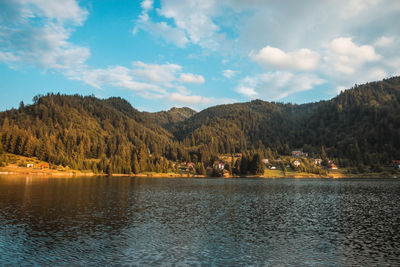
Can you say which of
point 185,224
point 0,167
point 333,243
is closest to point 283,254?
point 333,243

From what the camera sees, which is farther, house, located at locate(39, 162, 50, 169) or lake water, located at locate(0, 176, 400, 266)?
house, located at locate(39, 162, 50, 169)

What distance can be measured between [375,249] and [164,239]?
23.5m

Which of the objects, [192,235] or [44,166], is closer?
[192,235]

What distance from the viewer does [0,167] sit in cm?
15225

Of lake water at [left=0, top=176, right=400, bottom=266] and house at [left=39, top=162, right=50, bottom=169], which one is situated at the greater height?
house at [left=39, top=162, right=50, bottom=169]

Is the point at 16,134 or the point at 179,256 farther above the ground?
the point at 16,134

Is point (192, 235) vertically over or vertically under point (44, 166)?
under

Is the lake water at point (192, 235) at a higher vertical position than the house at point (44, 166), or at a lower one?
lower

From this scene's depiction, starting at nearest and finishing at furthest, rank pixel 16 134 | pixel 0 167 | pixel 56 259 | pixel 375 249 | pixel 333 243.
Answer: pixel 56 259 < pixel 375 249 < pixel 333 243 < pixel 0 167 < pixel 16 134

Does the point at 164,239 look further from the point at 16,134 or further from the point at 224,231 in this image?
the point at 16,134

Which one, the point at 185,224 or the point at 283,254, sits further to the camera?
the point at 185,224

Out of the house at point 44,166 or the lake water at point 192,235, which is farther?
the house at point 44,166

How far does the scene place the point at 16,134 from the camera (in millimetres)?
188125

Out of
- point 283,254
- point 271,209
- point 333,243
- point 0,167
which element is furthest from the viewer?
point 0,167
